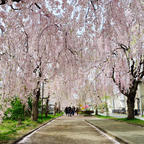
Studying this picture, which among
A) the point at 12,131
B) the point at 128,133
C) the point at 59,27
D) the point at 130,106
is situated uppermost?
the point at 59,27

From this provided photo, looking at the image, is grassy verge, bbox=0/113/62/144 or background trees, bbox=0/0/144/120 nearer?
background trees, bbox=0/0/144/120

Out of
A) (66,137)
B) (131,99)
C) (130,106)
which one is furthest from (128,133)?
(131,99)

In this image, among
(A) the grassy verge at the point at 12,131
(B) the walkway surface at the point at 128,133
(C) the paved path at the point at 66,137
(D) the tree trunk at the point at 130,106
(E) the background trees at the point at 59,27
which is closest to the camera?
(E) the background trees at the point at 59,27

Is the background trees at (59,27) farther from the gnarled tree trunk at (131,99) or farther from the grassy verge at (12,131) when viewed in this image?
the gnarled tree trunk at (131,99)

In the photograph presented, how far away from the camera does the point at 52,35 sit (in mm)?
8547

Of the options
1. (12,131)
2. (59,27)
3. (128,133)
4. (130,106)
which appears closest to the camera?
(59,27)

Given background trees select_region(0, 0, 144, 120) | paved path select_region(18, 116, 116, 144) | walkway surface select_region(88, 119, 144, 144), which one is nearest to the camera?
background trees select_region(0, 0, 144, 120)

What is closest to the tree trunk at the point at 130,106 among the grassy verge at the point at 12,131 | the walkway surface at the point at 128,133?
the walkway surface at the point at 128,133

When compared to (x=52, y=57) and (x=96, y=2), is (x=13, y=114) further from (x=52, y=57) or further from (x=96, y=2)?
(x=96, y=2)

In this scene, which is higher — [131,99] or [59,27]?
[59,27]

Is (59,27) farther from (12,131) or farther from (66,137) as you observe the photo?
(12,131)

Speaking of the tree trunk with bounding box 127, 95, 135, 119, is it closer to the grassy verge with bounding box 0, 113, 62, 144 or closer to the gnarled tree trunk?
the gnarled tree trunk

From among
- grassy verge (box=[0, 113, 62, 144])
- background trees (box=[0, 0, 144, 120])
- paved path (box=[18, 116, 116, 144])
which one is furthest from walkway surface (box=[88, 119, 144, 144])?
grassy verge (box=[0, 113, 62, 144])

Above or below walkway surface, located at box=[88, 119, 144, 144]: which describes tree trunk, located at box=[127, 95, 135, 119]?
above
